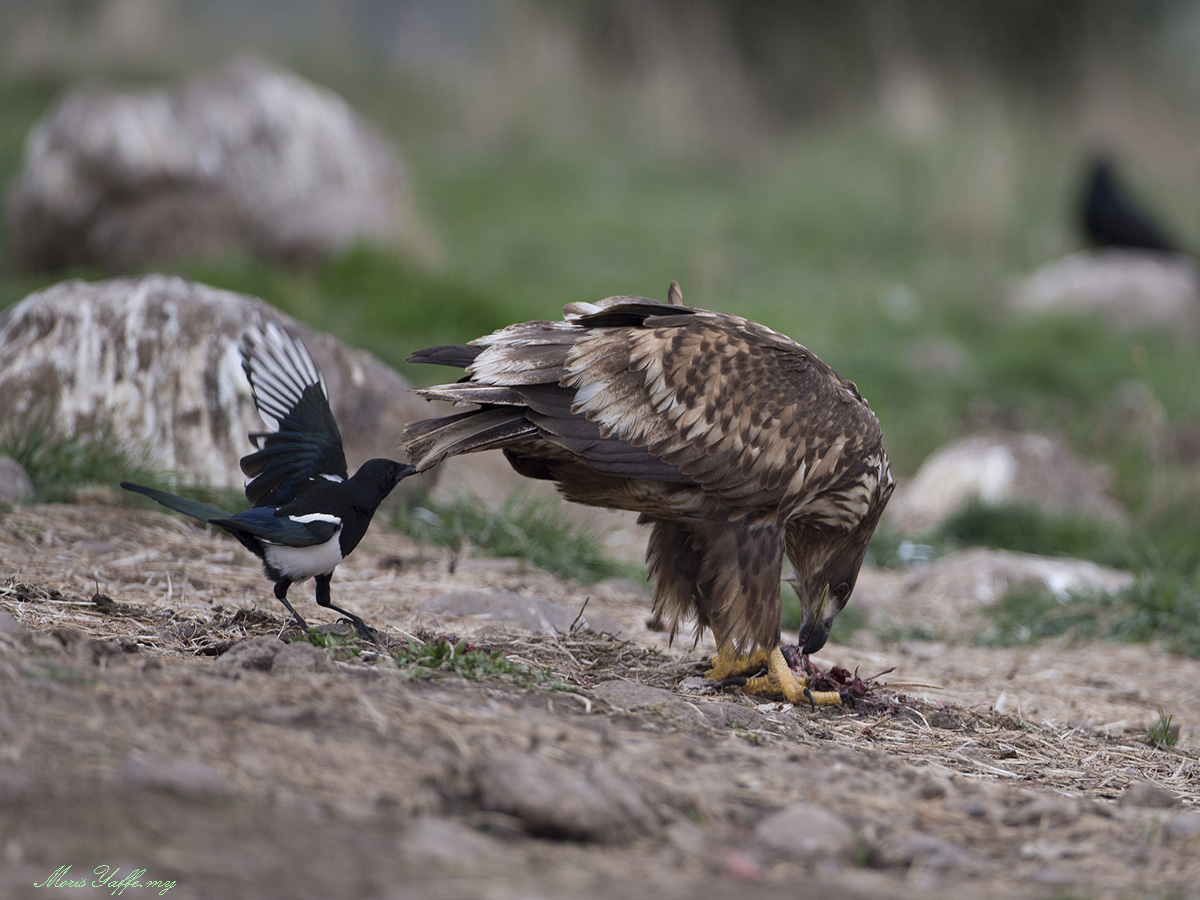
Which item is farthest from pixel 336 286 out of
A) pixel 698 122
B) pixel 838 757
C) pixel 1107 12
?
pixel 1107 12

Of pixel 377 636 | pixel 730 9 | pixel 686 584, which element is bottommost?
pixel 377 636

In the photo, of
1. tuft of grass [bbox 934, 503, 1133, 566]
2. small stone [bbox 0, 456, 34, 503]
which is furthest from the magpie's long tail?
tuft of grass [bbox 934, 503, 1133, 566]

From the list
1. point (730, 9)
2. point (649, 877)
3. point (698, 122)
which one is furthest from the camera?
point (730, 9)

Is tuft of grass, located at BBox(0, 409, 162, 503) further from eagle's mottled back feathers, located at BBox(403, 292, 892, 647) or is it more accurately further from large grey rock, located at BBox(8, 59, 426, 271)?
large grey rock, located at BBox(8, 59, 426, 271)

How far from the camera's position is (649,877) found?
2057 mm

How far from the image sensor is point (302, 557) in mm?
3248

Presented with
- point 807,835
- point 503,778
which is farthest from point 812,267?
point 503,778

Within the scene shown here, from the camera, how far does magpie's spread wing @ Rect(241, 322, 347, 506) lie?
339 cm

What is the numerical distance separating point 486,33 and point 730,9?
3.79 m

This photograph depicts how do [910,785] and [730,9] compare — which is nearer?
[910,785]

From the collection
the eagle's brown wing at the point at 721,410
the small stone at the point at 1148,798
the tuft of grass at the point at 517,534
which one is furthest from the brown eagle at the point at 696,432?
the tuft of grass at the point at 517,534

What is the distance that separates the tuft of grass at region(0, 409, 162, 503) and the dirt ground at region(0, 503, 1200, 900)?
84cm

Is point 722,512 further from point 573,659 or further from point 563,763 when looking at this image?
point 563,763

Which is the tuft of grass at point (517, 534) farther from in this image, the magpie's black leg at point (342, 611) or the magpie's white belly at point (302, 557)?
the magpie's white belly at point (302, 557)
